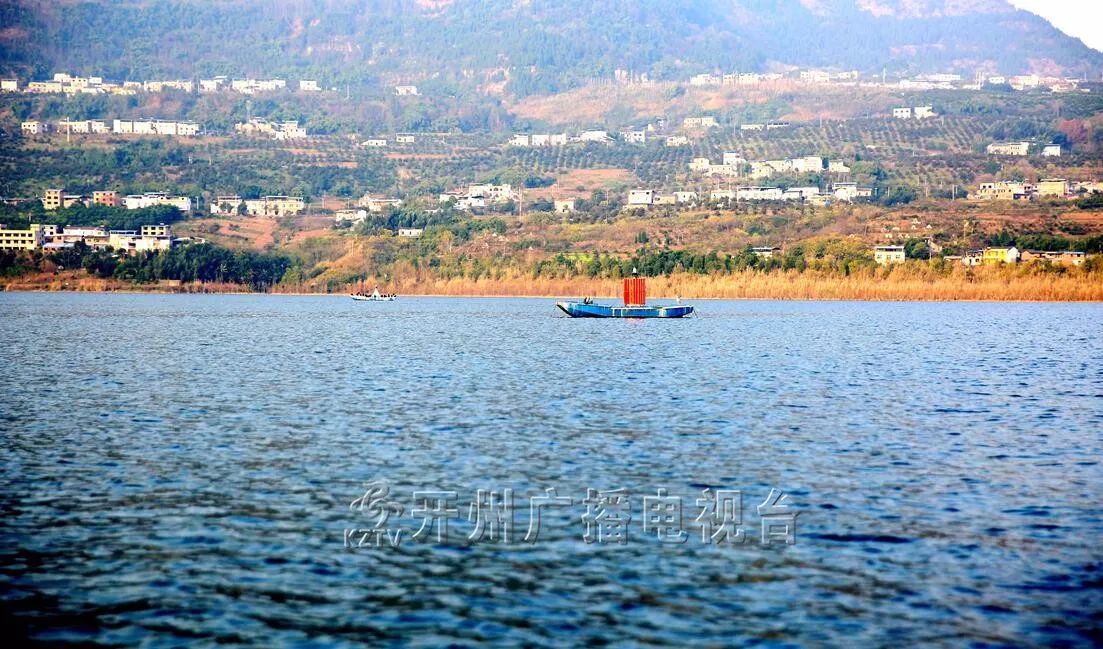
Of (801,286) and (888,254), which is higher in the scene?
(888,254)

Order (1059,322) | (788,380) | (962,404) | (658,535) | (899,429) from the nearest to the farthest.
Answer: (658,535)
(899,429)
(962,404)
(788,380)
(1059,322)

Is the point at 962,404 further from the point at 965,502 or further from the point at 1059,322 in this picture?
the point at 1059,322

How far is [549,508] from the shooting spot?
23672mm

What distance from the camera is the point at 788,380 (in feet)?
169

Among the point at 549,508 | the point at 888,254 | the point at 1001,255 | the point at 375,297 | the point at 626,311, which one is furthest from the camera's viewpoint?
the point at 375,297

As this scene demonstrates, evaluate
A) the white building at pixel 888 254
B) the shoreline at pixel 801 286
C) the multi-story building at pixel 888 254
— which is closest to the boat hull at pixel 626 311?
the shoreline at pixel 801 286

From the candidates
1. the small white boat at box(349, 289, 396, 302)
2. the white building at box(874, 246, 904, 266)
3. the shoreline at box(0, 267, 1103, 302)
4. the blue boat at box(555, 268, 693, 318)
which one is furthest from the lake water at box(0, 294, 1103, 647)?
the small white boat at box(349, 289, 396, 302)

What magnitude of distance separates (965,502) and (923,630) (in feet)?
28.4

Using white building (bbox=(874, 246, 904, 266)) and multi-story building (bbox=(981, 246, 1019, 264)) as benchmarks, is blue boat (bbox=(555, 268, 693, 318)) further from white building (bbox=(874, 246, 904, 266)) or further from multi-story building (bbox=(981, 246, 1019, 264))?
multi-story building (bbox=(981, 246, 1019, 264))

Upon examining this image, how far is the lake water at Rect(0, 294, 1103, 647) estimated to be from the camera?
17.2 metres

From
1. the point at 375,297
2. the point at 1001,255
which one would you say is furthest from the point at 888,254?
the point at 375,297

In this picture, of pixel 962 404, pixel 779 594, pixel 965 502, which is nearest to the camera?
pixel 779 594

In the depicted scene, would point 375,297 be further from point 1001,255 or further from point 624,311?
point 1001,255

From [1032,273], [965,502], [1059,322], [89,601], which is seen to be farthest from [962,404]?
[1032,273]
